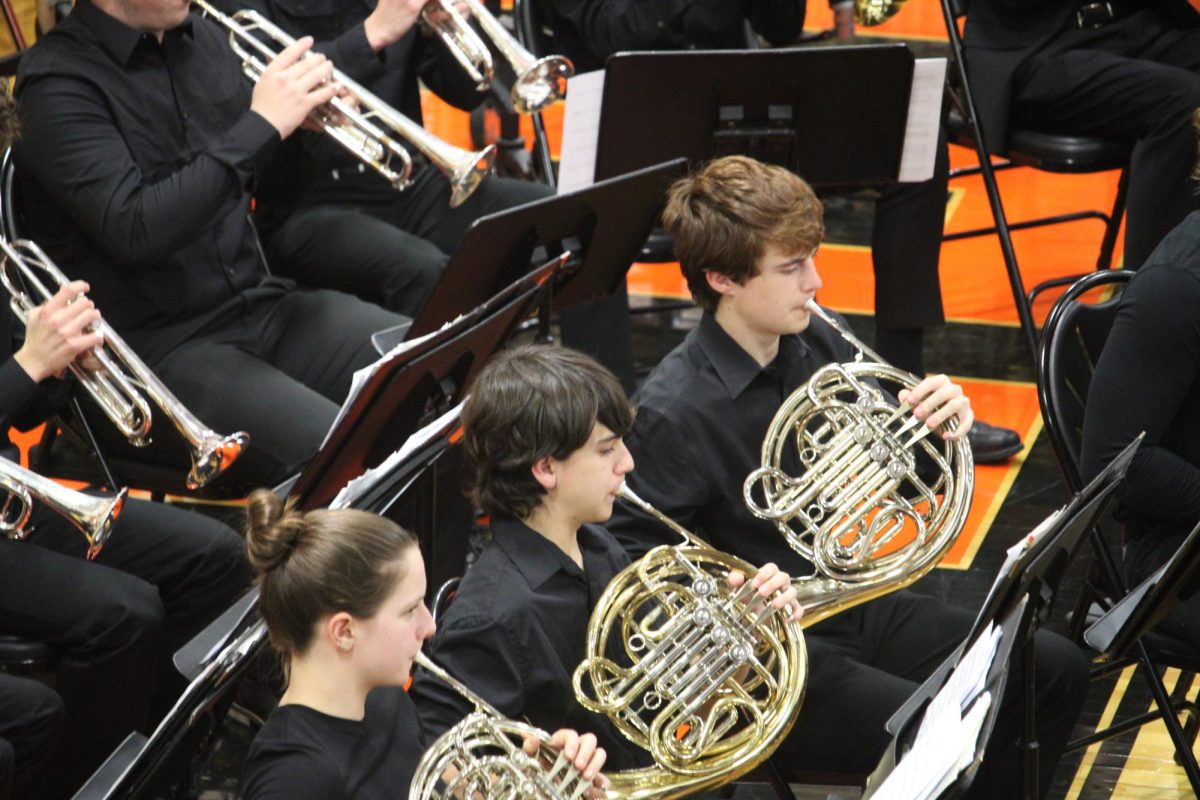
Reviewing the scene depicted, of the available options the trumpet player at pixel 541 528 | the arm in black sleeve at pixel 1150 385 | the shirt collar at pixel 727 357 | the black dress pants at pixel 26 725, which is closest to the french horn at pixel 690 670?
the trumpet player at pixel 541 528

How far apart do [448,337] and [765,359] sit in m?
0.57

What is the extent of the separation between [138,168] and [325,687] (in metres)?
1.62

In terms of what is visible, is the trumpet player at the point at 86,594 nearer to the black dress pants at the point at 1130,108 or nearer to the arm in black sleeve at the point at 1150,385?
the arm in black sleeve at the point at 1150,385

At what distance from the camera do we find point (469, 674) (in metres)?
2.26

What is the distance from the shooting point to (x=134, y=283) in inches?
134

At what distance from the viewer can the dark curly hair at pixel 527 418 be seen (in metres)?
2.37

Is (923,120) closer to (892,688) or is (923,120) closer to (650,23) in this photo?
(650,23)

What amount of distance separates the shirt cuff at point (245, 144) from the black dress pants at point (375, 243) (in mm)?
718

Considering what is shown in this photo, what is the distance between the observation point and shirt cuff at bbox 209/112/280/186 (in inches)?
130

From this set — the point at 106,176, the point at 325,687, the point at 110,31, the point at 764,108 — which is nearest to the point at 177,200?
the point at 106,176

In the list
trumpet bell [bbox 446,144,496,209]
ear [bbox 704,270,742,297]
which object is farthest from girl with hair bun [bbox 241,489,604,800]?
trumpet bell [bbox 446,144,496,209]

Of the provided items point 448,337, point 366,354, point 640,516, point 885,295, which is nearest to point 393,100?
point 366,354

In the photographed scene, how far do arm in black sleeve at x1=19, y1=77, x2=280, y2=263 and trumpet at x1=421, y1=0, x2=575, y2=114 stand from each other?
783 millimetres

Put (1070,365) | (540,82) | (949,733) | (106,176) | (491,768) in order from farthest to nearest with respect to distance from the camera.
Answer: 1. (540,82)
2. (106,176)
3. (1070,365)
4. (491,768)
5. (949,733)
